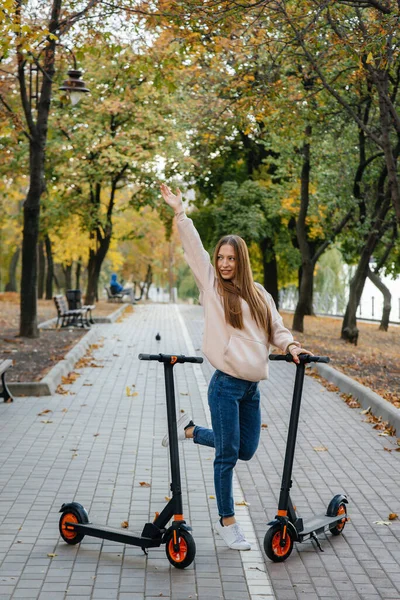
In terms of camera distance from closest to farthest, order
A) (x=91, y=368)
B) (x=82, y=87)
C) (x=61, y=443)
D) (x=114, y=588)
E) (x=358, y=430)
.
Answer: (x=114, y=588) → (x=61, y=443) → (x=358, y=430) → (x=91, y=368) → (x=82, y=87)

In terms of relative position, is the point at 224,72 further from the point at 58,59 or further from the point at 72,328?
the point at 72,328

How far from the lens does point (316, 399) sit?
12.5m

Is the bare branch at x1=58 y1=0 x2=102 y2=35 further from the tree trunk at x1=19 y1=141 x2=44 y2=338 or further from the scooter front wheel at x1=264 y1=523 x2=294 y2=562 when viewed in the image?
the scooter front wheel at x1=264 y1=523 x2=294 y2=562

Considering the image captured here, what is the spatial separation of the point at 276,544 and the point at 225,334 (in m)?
1.22

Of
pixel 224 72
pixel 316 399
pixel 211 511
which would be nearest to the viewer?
pixel 211 511

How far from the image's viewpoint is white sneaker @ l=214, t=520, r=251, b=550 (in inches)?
221

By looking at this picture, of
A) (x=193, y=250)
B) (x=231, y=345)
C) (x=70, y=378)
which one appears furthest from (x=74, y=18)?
(x=231, y=345)

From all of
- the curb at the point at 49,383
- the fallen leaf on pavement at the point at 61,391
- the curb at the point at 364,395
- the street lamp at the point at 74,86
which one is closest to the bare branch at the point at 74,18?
the street lamp at the point at 74,86

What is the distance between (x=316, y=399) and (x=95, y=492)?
19.5 ft

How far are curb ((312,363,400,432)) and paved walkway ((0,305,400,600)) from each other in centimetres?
26

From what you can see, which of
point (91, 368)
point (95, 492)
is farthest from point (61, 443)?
point (91, 368)

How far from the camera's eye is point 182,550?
527cm

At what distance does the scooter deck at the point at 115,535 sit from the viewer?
5371 mm

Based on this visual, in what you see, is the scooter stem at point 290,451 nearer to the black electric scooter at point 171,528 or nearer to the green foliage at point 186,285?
the black electric scooter at point 171,528
